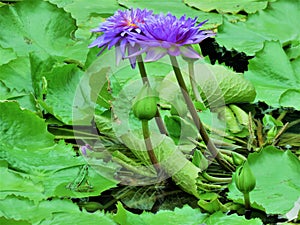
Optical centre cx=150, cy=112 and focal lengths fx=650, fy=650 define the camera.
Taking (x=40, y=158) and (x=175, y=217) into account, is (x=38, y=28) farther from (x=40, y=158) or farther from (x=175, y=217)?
(x=175, y=217)

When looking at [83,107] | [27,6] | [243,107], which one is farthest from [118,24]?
[27,6]

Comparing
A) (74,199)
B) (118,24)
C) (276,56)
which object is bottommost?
(74,199)

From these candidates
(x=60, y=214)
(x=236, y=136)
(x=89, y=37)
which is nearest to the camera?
(x=60, y=214)

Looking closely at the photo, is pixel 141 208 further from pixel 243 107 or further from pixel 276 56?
pixel 276 56

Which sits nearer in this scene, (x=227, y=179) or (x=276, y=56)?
(x=227, y=179)

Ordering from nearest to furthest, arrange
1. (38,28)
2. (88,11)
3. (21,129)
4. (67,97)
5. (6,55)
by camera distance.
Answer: (21,129), (67,97), (6,55), (38,28), (88,11)

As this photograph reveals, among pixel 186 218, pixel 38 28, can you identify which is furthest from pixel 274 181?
pixel 38 28

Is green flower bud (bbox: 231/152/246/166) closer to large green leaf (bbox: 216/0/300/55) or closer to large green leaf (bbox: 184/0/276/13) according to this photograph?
large green leaf (bbox: 216/0/300/55)
